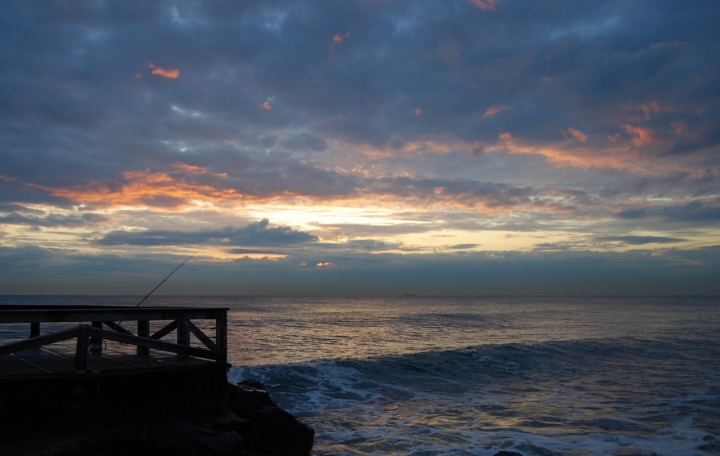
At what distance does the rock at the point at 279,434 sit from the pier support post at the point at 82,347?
3018 mm

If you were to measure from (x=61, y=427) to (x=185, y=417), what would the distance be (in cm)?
203

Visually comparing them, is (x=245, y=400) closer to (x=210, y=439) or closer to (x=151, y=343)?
(x=151, y=343)

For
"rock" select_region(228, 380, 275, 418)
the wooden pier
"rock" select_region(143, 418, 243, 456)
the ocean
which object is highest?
the wooden pier

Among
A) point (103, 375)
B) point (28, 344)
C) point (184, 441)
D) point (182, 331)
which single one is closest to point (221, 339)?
point (182, 331)

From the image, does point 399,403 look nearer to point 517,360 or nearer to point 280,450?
point 280,450

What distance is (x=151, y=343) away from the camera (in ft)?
28.2

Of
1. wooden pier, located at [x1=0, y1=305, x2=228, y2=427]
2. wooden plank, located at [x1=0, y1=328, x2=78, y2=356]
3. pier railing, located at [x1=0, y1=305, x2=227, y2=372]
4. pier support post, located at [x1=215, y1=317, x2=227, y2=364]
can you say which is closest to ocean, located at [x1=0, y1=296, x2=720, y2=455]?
pier support post, located at [x1=215, y1=317, x2=227, y2=364]

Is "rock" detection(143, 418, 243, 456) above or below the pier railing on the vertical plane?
below

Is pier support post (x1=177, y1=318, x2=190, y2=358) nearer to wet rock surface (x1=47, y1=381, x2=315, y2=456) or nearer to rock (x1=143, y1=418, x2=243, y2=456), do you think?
wet rock surface (x1=47, y1=381, x2=315, y2=456)

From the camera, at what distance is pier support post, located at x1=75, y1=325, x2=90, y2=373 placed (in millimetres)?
7703

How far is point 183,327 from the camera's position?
9594 millimetres

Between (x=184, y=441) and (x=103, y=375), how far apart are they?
6.95 feet

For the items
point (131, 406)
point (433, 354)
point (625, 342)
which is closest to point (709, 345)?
point (625, 342)

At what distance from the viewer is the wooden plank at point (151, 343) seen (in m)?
7.93
